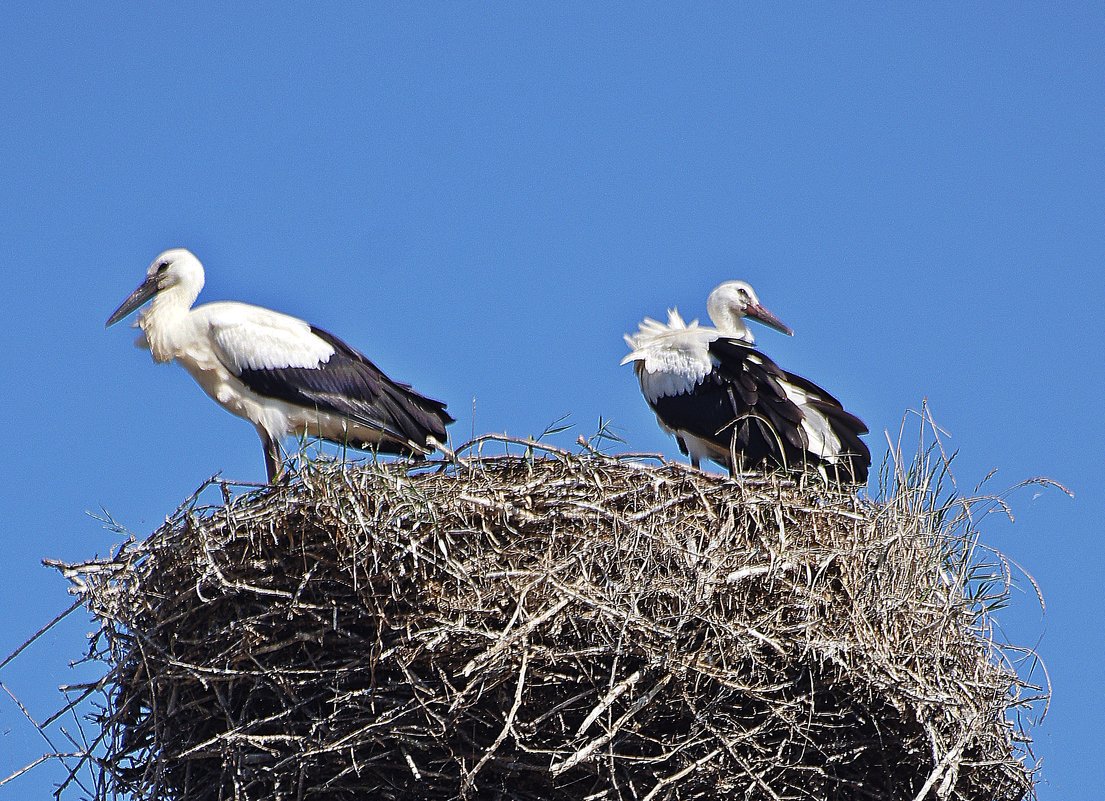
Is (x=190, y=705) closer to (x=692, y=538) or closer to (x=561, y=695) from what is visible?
(x=561, y=695)

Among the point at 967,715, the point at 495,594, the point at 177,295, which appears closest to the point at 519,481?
the point at 495,594

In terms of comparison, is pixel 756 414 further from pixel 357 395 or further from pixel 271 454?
pixel 271 454

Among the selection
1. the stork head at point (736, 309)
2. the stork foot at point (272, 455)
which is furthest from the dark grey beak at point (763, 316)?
the stork foot at point (272, 455)

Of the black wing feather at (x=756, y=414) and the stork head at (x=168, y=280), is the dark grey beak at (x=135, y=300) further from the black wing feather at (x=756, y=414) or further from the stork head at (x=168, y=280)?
the black wing feather at (x=756, y=414)

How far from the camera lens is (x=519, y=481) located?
6125mm

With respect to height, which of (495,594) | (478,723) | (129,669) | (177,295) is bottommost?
(129,669)

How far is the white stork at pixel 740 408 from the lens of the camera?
7.77 meters

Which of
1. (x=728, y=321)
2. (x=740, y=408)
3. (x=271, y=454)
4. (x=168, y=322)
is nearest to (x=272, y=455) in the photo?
(x=271, y=454)

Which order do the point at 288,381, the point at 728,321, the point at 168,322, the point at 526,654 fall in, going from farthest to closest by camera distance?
the point at 728,321, the point at 168,322, the point at 288,381, the point at 526,654

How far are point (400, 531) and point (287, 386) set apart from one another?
2.31 m

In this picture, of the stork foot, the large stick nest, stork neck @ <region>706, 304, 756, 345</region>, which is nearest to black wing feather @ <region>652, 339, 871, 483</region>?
stork neck @ <region>706, 304, 756, 345</region>

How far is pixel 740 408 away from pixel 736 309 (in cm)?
154

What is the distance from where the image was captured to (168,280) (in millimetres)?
8445

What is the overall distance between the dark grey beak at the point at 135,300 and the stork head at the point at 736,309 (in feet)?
9.87
